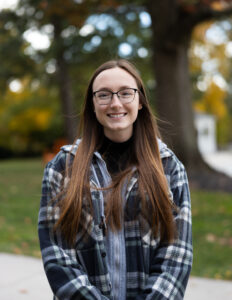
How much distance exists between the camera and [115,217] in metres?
2.01

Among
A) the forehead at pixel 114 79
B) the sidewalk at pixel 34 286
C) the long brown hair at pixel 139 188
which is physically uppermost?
the forehead at pixel 114 79

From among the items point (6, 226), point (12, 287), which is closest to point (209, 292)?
point (12, 287)

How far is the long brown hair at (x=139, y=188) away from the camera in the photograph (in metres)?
2.01

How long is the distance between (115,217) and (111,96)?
65 cm

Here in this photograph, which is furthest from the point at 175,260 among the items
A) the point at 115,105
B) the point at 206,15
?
the point at 206,15

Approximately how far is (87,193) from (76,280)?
430 millimetres

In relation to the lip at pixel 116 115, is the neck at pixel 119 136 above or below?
below

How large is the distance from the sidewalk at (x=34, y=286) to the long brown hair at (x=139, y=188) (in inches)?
90.2

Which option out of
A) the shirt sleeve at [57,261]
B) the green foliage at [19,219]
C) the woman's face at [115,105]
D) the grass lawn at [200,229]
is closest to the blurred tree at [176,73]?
the grass lawn at [200,229]

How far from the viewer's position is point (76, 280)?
6.26ft

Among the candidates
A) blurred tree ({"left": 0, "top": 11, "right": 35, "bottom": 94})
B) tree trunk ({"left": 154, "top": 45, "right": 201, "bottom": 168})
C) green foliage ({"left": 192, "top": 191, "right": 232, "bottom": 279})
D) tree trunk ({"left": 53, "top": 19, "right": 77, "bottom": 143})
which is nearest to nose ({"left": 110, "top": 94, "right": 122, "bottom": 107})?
green foliage ({"left": 192, "top": 191, "right": 232, "bottom": 279})

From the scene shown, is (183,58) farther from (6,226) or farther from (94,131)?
(94,131)

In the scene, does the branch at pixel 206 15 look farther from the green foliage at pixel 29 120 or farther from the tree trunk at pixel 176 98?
the green foliage at pixel 29 120

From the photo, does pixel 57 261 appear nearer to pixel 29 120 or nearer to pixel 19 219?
pixel 19 219
